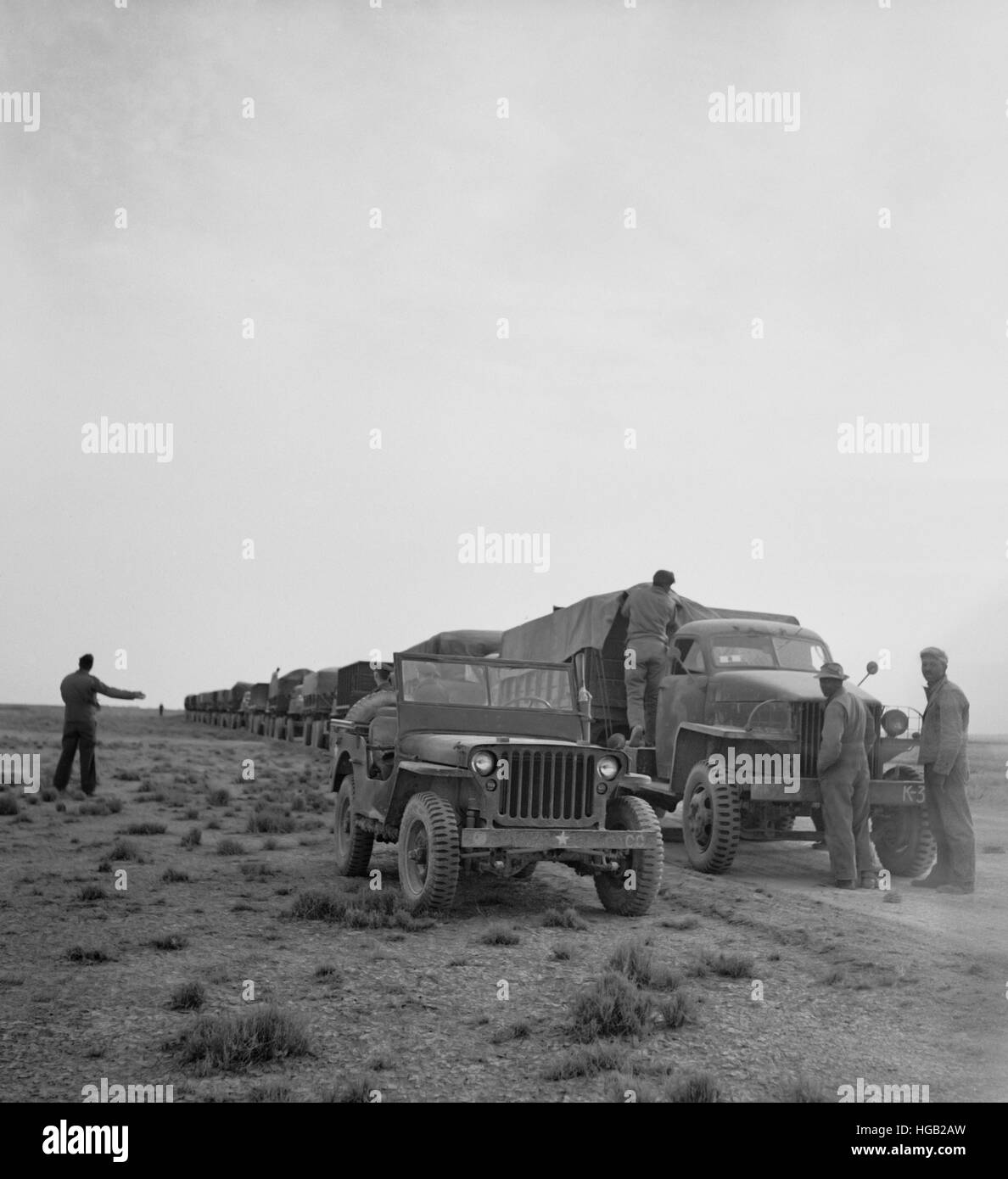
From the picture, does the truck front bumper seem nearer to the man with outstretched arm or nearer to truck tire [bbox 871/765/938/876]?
truck tire [bbox 871/765/938/876]

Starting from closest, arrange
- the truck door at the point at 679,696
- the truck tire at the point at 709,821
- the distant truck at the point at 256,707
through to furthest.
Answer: the truck tire at the point at 709,821
the truck door at the point at 679,696
the distant truck at the point at 256,707

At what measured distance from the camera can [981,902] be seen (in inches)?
384

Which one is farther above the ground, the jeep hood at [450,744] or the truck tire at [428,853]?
the jeep hood at [450,744]

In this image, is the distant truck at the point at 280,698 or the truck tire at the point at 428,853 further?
the distant truck at the point at 280,698

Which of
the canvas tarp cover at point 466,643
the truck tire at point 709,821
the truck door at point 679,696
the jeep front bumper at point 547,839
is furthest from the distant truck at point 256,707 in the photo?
the jeep front bumper at point 547,839

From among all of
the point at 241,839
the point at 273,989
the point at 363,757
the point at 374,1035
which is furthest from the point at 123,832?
the point at 374,1035

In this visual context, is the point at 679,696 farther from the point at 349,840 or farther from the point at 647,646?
the point at 349,840

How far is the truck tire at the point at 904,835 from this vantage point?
1133cm

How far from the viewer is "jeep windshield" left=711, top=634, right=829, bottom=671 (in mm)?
12258

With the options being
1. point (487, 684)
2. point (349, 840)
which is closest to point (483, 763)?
point (487, 684)

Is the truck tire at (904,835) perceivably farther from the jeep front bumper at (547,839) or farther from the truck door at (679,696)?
the jeep front bumper at (547,839)

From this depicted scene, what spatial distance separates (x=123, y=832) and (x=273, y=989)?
8.06 metres
